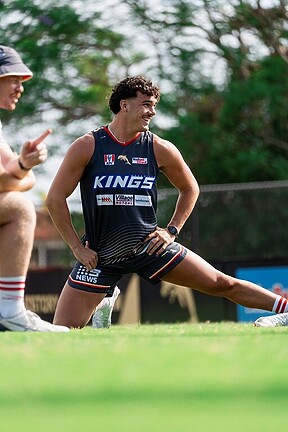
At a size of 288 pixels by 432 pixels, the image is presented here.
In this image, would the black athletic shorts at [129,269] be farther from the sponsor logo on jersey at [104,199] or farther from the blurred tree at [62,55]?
the blurred tree at [62,55]

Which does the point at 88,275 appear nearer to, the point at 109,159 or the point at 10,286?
the point at 109,159

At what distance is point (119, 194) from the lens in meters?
8.45

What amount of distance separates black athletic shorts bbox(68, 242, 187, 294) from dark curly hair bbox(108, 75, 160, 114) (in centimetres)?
118

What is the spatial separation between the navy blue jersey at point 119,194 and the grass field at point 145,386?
3.00 m

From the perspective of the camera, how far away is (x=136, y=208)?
849cm

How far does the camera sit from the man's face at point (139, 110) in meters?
8.54

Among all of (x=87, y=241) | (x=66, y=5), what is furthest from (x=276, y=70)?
(x=87, y=241)

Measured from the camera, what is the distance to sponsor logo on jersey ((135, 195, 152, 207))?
847 cm

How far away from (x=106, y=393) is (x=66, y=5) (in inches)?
1079

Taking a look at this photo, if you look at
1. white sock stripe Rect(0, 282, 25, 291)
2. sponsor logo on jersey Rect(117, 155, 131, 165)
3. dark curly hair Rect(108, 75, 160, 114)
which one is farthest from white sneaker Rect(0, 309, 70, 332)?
dark curly hair Rect(108, 75, 160, 114)

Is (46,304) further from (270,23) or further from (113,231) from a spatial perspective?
(270,23)

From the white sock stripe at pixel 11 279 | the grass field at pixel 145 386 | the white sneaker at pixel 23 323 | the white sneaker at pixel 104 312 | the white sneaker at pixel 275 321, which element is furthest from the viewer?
the white sneaker at pixel 104 312

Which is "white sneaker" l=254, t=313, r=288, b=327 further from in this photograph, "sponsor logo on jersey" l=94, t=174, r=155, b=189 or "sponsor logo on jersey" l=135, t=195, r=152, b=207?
"sponsor logo on jersey" l=94, t=174, r=155, b=189

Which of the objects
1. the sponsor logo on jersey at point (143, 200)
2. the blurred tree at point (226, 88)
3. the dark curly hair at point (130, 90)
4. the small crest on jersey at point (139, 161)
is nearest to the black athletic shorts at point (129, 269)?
the sponsor logo on jersey at point (143, 200)
